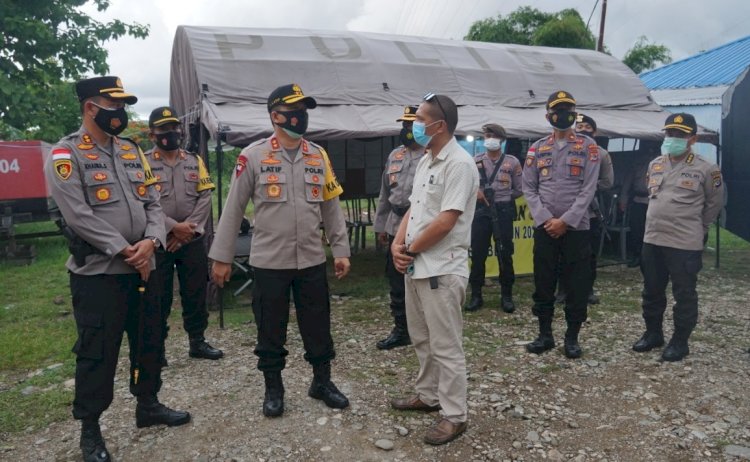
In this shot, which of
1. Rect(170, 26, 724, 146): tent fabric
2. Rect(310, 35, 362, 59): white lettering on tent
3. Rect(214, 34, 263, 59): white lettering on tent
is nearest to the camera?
Rect(170, 26, 724, 146): tent fabric

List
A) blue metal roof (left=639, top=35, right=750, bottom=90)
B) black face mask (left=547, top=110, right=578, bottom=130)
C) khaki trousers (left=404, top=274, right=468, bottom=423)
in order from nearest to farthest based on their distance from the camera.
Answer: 1. khaki trousers (left=404, top=274, right=468, bottom=423)
2. black face mask (left=547, top=110, right=578, bottom=130)
3. blue metal roof (left=639, top=35, right=750, bottom=90)

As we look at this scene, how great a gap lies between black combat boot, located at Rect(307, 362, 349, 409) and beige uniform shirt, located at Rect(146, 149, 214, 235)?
1.59 m

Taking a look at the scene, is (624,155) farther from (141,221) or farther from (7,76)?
(7,76)

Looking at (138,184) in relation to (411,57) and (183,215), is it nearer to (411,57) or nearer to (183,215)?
(183,215)

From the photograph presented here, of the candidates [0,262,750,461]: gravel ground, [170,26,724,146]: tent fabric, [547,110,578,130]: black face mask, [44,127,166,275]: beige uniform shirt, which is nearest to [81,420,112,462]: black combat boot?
[0,262,750,461]: gravel ground

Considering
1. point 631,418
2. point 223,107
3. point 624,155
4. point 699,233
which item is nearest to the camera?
point 631,418

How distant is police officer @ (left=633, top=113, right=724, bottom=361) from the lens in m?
4.38

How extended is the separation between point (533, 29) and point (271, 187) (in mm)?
26134

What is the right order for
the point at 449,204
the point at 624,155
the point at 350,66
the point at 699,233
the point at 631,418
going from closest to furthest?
the point at 449,204 → the point at 631,418 → the point at 699,233 → the point at 350,66 → the point at 624,155

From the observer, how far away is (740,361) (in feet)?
14.9

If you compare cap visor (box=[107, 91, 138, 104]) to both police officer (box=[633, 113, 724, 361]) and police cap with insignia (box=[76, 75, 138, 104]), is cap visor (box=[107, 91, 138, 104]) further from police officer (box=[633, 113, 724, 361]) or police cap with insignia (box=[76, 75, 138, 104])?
police officer (box=[633, 113, 724, 361])

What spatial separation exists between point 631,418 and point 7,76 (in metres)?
10.9

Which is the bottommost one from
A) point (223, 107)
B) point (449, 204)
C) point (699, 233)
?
point (699, 233)

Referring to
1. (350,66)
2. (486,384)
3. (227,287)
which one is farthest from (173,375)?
(350,66)
